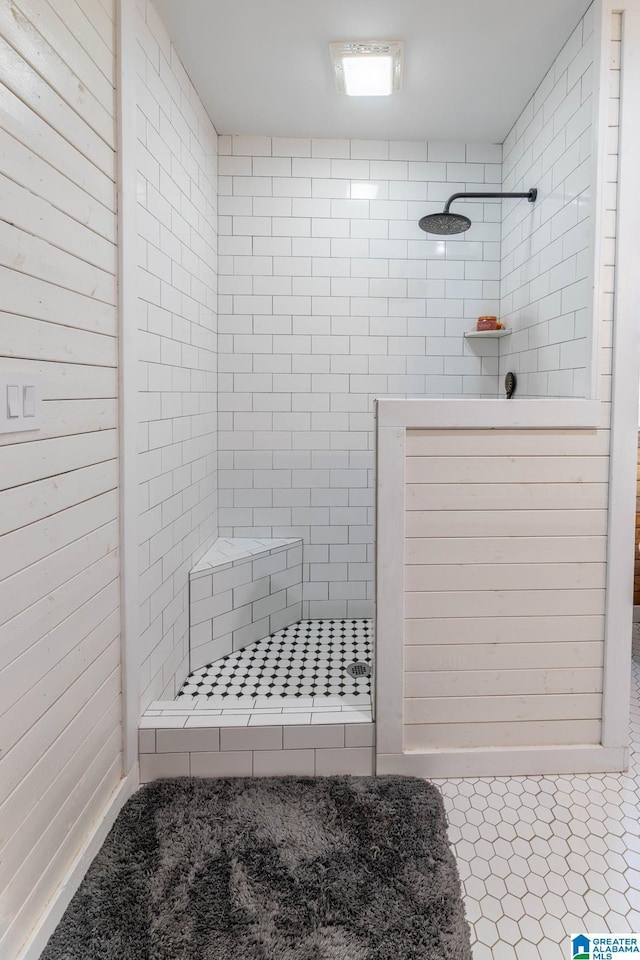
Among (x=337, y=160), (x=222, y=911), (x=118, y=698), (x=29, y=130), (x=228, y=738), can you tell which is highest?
(x=337, y=160)

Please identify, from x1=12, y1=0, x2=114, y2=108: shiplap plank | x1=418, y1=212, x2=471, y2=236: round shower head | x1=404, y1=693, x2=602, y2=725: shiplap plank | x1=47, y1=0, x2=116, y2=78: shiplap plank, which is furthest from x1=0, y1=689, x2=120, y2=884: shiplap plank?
x1=418, y1=212, x2=471, y2=236: round shower head

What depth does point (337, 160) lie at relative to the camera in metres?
2.75

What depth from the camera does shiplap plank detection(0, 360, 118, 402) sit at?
43.7 inches

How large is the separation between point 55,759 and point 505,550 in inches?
55.6

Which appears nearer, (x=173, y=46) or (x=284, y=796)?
(x=284, y=796)

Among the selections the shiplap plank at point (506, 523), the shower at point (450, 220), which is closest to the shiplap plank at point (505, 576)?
the shiplap plank at point (506, 523)

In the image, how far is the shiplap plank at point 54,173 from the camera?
1007mm

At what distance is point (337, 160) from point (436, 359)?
1.16 m

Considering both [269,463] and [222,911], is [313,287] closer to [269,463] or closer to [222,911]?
[269,463]

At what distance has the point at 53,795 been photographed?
1.19m

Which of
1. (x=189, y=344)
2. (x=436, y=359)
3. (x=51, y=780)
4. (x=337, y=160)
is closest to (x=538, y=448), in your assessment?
(x=436, y=359)

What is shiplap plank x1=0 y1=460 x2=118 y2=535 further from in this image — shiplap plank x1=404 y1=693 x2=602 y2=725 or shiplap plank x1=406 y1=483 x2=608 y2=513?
shiplap plank x1=404 y1=693 x2=602 y2=725

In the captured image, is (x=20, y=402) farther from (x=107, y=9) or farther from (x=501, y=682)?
(x=501, y=682)

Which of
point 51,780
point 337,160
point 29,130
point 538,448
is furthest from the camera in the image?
point 337,160
